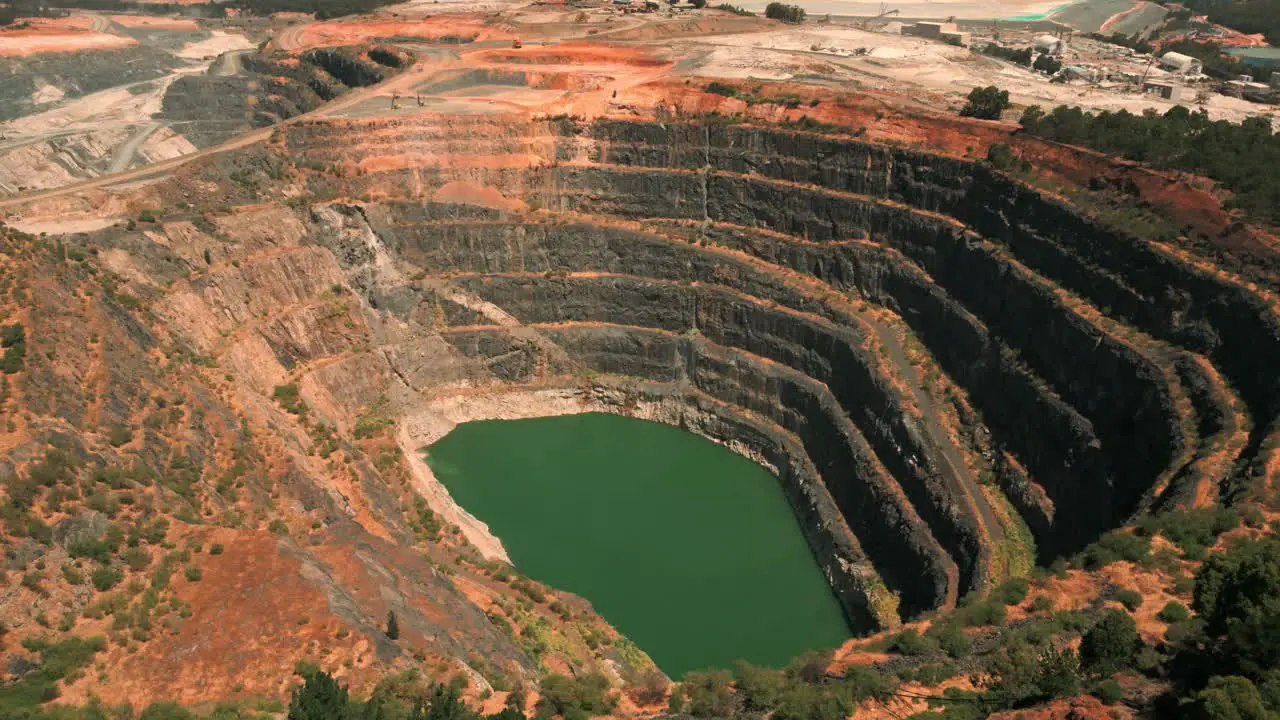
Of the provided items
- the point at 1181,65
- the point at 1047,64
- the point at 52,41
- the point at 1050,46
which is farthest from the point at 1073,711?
the point at 52,41

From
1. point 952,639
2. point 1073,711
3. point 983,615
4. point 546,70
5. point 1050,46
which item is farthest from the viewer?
point 1050,46

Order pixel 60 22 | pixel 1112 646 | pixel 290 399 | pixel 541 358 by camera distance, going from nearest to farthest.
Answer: pixel 1112 646 < pixel 290 399 < pixel 541 358 < pixel 60 22

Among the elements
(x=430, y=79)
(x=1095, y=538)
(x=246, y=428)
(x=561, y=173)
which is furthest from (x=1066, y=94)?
(x=246, y=428)

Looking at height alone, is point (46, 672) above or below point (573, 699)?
above

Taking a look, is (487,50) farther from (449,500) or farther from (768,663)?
(768,663)

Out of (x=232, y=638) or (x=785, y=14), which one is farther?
(x=785, y=14)

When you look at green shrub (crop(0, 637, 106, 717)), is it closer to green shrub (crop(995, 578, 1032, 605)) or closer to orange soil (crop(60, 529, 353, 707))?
orange soil (crop(60, 529, 353, 707))

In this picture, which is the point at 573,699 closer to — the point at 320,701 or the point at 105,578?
the point at 320,701

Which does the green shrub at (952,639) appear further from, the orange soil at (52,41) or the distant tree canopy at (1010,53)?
the orange soil at (52,41)
